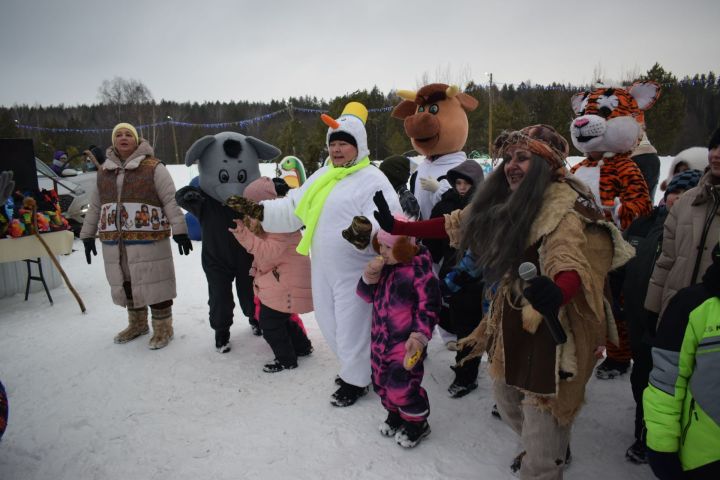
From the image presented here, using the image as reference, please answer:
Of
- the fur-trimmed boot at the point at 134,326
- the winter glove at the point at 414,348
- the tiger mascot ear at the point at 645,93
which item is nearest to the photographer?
the winter glove at the point at 414,348

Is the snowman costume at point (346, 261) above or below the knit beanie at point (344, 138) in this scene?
below

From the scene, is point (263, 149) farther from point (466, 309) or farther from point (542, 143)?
point (542, 143)

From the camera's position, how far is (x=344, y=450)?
254cm

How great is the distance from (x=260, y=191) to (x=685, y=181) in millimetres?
2910

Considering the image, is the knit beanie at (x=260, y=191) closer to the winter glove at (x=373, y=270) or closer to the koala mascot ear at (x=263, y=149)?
the koala mascot ear at (x=263, y=149)

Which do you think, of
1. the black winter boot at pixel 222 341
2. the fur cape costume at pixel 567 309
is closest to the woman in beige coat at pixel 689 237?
the fur cape costume at pixel 567 309

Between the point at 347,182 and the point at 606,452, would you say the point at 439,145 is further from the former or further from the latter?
the point at 606,452

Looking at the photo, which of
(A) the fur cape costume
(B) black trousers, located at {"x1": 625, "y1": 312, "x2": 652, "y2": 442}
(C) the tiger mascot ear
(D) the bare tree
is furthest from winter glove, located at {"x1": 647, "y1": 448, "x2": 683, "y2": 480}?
(D) the bare tree

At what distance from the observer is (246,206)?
3.18 m

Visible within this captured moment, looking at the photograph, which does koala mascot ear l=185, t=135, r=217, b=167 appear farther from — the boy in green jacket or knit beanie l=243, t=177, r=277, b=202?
the boy in green jacket

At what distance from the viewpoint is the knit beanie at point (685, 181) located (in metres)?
2.47

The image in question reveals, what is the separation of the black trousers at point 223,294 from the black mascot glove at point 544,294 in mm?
2984

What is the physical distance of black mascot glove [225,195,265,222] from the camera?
124 inches

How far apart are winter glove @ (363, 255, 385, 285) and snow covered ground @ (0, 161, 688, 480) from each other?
987mm
